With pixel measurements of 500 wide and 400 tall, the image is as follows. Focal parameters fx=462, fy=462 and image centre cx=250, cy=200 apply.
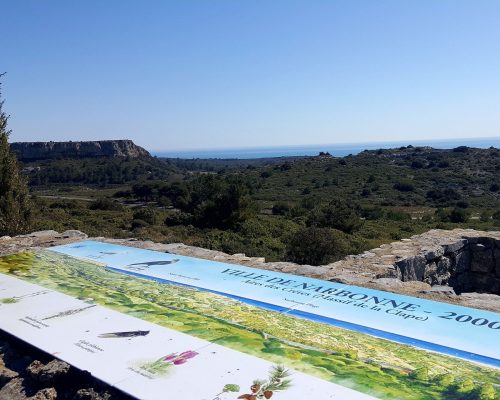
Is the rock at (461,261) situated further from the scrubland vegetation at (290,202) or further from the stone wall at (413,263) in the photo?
the scrubland vegetation at (290,202)

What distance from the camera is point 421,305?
4090 mm

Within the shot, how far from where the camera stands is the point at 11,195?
31.6 feet

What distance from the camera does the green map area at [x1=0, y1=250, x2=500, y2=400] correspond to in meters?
2.71

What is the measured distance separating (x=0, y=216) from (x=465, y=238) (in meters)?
8.90

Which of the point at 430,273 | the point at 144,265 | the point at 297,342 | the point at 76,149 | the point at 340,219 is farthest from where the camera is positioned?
the point at 76,149

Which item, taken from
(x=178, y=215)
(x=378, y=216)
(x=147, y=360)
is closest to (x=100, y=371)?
(x=147, y=360)

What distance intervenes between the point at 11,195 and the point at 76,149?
266 ft

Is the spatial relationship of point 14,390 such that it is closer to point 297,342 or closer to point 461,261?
point 297,342

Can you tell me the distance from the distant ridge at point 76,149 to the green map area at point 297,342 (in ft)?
277

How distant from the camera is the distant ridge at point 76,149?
8250cm

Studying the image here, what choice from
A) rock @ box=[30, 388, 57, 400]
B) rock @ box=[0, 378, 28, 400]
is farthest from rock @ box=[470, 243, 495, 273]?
rock @ box=[0, 378, 28, 400]

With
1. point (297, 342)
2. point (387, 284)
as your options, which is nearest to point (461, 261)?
point (387, 284)

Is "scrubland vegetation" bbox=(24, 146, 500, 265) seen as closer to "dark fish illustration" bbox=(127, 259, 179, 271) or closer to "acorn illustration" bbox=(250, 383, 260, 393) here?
"dark fish illustration" bbox=(127, 259, 179, 271)

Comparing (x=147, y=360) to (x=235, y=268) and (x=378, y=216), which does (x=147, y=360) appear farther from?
(x=378, y=216)
